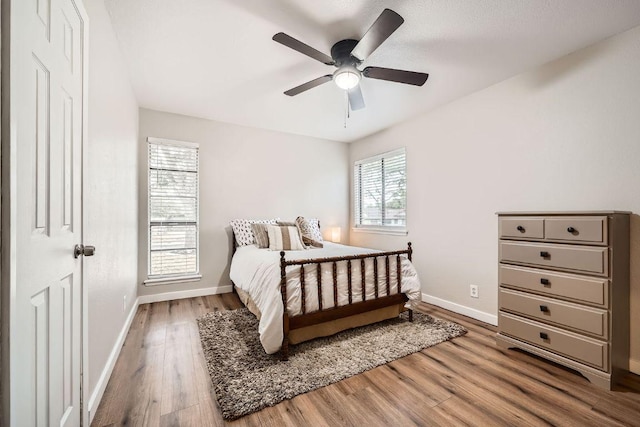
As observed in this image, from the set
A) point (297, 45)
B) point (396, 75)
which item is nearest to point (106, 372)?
point (297, 45)

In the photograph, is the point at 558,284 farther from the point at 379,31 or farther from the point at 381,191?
the point at 381,191

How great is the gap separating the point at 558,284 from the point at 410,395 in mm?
1339

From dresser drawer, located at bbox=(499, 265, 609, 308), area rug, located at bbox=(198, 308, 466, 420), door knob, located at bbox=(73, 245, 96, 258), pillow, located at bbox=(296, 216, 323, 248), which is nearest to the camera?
door knob, located at bbox=(73, 245, 96, 258)

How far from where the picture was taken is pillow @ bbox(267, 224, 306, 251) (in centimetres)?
332

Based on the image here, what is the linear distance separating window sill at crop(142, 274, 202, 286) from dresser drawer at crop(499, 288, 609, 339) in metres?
3.47

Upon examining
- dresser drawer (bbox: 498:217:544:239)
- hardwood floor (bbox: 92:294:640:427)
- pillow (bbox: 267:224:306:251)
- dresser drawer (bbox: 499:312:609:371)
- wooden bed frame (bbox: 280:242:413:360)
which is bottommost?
hardwood floor (bbox: 92:294:640:427)

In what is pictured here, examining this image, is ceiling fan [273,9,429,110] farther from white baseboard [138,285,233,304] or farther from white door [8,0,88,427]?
white baseboard [138,285,233,304]

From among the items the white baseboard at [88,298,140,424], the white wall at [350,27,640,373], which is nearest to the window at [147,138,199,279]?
the white baseboard at [88,298,140,424]

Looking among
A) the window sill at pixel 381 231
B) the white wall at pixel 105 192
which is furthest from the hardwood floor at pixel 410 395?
the window sill at pixel 381 231

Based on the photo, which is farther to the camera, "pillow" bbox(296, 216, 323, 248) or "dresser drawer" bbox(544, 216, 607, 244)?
"pillow" bbox(296, 216, 323, 248)

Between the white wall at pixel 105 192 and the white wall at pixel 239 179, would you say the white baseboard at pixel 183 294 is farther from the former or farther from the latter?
the white wall at pixel 105 192

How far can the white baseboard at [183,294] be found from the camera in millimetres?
3391

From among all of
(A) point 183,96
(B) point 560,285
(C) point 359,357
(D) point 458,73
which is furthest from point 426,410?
(A) point 183,96

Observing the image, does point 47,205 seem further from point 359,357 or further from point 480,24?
point 480,24
